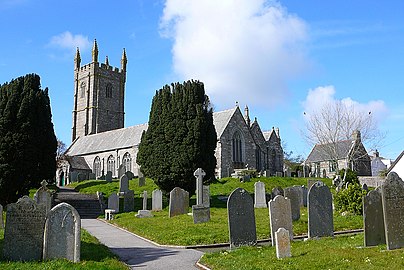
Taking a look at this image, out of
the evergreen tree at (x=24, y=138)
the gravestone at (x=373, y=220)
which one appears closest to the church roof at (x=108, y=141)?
the evergreen tree at (x=24, y=138)

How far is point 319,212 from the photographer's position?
1220 cm

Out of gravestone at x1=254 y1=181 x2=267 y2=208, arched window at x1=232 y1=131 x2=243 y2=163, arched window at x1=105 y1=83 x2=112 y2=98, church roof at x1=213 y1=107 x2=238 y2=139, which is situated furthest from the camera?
arched window at x1=105 y1=83 x2=112 y2=98

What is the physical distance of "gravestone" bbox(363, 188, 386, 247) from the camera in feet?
32.7

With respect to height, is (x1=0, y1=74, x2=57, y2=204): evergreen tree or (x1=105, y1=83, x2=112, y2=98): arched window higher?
(x1=105, y1=83, x2=112, y2=98): arched window

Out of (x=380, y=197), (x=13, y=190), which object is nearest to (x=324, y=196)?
(x=380, y=197)

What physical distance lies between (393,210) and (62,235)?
24.6 feet

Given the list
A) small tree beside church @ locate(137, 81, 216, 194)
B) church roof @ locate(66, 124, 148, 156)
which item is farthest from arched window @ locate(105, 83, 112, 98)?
small tree beside church @ locate(137, 81, 216, 194)

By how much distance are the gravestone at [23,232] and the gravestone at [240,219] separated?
4771mm

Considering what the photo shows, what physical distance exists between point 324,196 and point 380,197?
228 centimetres

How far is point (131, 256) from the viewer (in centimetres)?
1084

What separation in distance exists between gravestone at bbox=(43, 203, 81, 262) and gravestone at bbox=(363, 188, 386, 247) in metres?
6.78

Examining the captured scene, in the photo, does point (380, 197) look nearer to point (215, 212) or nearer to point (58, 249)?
point (58, 249)

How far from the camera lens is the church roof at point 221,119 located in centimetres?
4356

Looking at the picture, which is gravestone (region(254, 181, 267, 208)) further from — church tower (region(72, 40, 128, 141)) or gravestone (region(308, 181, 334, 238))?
church tower (region(72, 40, 128, 141))
